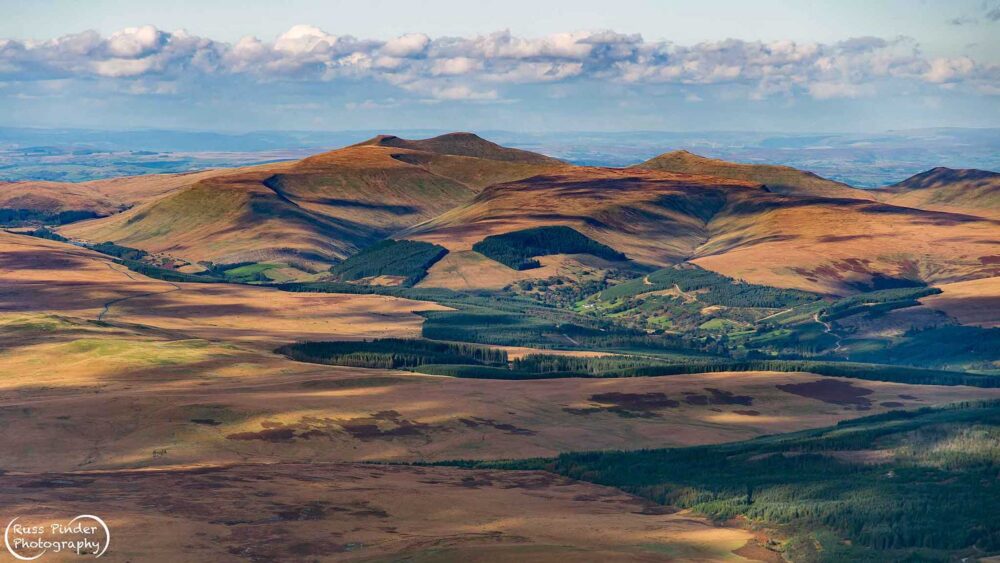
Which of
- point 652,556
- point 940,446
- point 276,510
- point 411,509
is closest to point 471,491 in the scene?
point 411,509

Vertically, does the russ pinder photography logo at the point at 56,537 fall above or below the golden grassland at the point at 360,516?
above

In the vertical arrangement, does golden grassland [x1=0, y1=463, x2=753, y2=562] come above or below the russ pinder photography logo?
below

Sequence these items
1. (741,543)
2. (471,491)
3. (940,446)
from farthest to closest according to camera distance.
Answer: (940,446), (471,491), (741,543)

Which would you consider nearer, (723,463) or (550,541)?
(550,541)

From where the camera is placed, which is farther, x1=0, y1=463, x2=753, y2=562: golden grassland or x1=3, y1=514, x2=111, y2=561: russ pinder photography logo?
x1=0, y1=463, x2=753, y2=562: golden grassland

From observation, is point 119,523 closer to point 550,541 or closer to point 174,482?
point 174,482

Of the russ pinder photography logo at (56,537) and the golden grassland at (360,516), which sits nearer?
the russ pinder photography logo at (56,537)

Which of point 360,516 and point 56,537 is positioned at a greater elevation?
point 56,537

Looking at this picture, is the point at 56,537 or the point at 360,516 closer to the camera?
the point at 56,537
